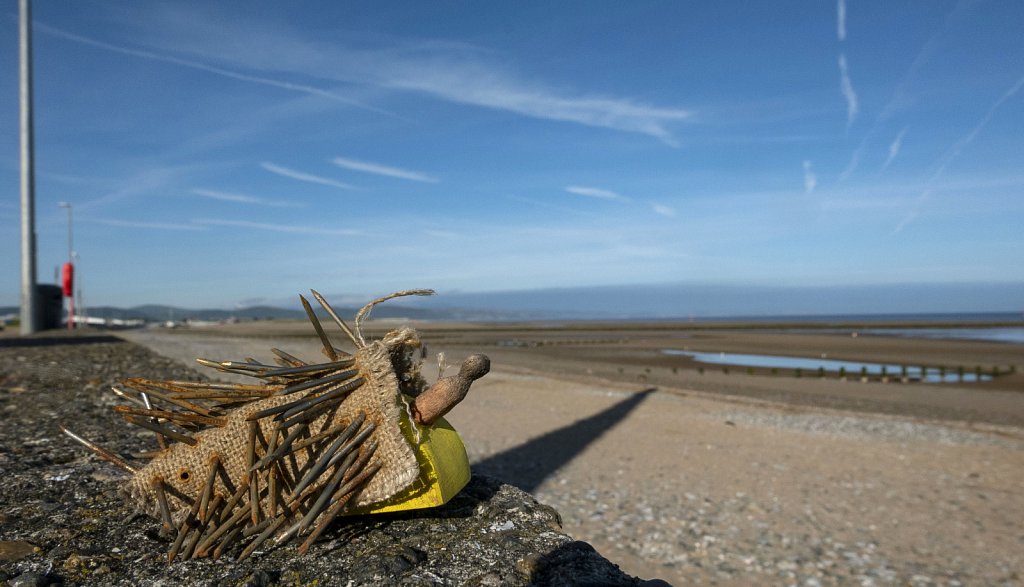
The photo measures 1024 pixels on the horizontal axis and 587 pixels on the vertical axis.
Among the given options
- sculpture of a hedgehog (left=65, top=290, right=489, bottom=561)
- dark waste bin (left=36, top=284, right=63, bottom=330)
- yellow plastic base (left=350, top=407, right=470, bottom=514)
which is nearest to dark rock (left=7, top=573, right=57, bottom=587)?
sculpture of a hedgehog (left=65, top=290, right=489, bottom=561)

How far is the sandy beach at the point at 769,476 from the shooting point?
5.41 m

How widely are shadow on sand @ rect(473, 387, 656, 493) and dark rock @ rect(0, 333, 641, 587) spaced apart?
14.0ft

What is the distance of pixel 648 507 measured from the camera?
6578 millimetres

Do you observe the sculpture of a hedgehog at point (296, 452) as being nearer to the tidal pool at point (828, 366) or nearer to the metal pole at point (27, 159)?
the metal pole at point (27, 159)

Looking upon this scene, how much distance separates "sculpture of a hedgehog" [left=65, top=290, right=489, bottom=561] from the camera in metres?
1.82

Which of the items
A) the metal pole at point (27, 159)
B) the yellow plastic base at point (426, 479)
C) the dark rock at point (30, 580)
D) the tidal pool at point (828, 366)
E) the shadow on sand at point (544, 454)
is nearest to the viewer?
the dark rock at point (30, 580)

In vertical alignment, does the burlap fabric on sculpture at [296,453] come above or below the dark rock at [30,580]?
above

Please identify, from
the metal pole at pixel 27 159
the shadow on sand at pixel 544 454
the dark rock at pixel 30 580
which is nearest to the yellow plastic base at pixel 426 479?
the dark rock at pixel 30 580

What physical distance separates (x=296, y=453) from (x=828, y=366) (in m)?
27.8

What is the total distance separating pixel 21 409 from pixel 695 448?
315 inches

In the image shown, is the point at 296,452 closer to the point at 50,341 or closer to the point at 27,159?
the point at 50,341

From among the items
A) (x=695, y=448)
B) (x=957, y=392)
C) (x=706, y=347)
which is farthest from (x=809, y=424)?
(x=706, y=347)

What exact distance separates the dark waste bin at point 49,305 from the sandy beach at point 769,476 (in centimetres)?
1647

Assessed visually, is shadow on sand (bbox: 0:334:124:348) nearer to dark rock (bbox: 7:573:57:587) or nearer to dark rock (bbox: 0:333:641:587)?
dark rock (bbox: 0:333:641:587)
